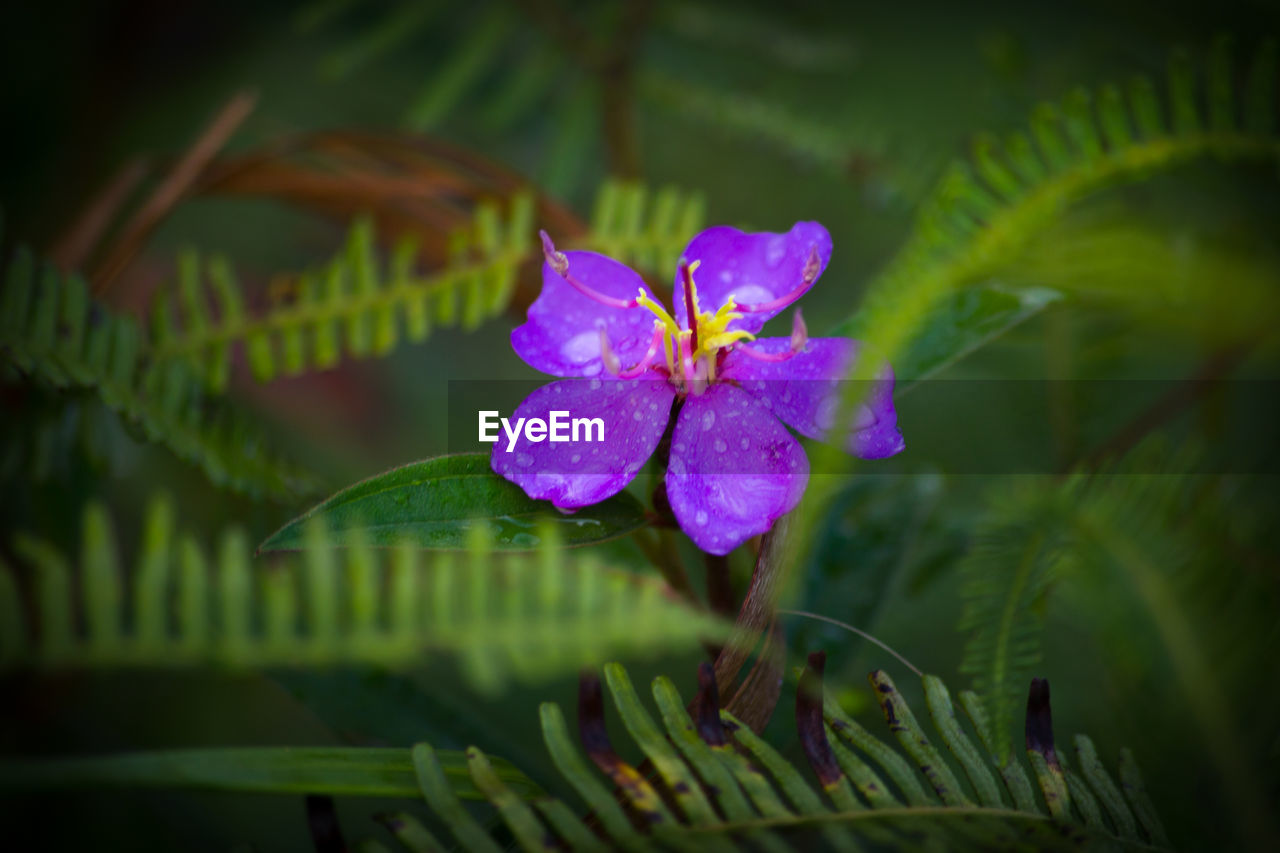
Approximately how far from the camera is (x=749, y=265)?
628 millimetres

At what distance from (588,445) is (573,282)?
113mm

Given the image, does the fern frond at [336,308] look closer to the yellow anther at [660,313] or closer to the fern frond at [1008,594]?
the yellow anther at [660,313]

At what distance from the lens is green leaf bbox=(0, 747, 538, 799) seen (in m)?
0.36

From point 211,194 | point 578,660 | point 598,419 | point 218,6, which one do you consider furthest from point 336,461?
point 218,6

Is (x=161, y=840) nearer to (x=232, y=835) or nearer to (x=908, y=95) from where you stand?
(x=232, y=835)

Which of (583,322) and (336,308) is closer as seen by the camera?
(583,322)

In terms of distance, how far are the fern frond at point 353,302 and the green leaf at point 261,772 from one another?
384mm

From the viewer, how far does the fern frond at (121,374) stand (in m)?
0.60

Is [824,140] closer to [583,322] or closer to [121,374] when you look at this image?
[583,322]

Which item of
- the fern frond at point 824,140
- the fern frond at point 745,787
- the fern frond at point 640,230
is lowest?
the fern frond at point 745,787

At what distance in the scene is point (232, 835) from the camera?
87 cm

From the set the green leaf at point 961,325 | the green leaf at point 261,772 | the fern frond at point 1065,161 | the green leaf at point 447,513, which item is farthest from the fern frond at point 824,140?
the green leaf at point 261,772

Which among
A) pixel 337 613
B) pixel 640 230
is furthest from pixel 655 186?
pixel 337 613

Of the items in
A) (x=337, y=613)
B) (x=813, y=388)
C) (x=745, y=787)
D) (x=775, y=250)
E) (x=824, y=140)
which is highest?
(x=824, y=140)
